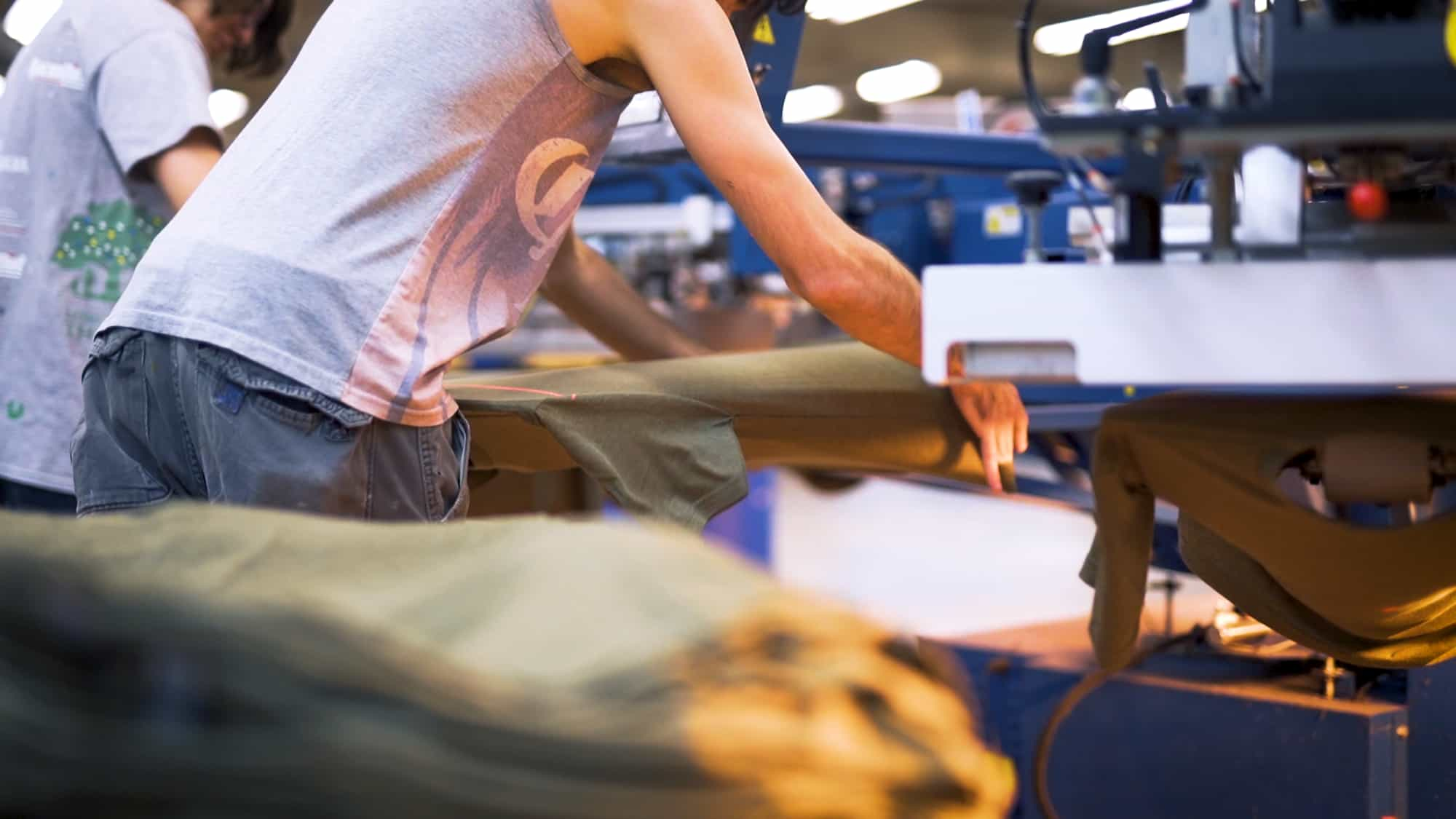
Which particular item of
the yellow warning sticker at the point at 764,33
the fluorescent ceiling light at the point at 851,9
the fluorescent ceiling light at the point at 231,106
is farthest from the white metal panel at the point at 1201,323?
the fluorescent ceiling light at the point at 231,106

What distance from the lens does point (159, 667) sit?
0.44 m

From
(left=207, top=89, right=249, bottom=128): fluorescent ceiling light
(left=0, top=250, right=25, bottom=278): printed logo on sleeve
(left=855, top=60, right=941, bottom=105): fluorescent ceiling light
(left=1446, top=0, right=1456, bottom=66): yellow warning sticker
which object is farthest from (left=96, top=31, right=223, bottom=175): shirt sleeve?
(left=207, top=89, right=249, bottom=128): fluorescent ceiling light

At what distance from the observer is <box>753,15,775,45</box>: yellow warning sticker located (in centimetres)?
188

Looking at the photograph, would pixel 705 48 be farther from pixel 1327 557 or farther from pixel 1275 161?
pixel 1327 557

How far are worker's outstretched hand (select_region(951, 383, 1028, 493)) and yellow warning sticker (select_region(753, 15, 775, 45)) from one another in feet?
2.07

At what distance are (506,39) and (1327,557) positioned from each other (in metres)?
0.80

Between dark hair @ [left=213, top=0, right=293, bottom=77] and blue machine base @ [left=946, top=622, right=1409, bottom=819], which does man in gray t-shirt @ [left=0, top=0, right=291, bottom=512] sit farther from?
blue machine base @ [left=946, top=622, right=1409, bottom=819]

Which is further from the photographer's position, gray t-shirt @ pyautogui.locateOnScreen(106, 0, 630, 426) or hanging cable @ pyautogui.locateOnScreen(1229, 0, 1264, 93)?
gray t-shirt @ pyautogui.locateOnScreen(106, 0, 630, 426)

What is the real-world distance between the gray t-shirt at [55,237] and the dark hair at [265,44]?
189 millimetres

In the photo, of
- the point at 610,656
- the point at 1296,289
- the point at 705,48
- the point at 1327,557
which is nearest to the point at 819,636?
the point at 610,656

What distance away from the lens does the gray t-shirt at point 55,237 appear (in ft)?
5.27

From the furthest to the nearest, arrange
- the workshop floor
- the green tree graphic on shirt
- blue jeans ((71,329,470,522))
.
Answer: the workshop floor → the green tree graphic on shirt → blue jeans ((71,329,470,522))

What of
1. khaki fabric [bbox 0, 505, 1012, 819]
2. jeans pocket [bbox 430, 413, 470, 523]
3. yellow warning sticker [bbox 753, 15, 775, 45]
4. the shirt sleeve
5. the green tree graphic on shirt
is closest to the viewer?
khaki fabric [bbox 0, 505, 1012, 819]

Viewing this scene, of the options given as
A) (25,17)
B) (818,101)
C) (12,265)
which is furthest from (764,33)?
(818,101)
